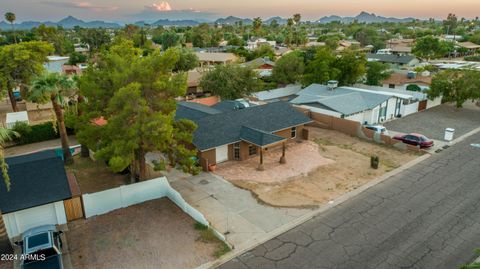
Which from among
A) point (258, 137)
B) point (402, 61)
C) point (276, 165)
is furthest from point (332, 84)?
point (402, 61)

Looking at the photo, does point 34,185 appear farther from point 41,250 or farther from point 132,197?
point 132,197

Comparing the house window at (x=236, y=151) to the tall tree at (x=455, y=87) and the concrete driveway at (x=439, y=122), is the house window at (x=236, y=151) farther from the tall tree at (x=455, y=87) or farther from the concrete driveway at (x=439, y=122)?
the tall tree at (x=455, y=87)

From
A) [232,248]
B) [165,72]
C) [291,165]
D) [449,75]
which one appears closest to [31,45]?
[165,72]

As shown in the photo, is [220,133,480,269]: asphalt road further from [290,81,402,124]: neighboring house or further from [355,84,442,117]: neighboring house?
[355,84,442,117]: neighboring house

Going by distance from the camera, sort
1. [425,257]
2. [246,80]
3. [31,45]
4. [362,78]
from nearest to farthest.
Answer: [425,257], [31,45], [246,80], [362,78]

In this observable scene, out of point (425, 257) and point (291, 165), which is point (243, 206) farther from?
point (425, 257)

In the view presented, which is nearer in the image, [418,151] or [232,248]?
[232,248]
